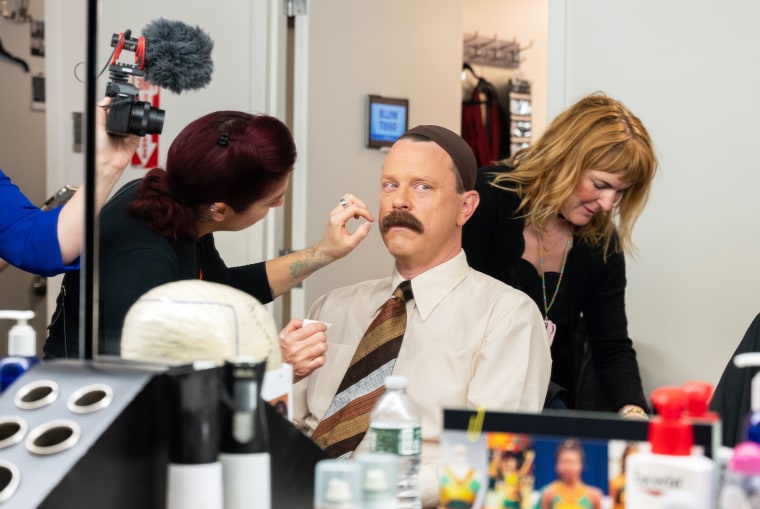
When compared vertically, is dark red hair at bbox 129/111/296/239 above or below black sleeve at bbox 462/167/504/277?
above

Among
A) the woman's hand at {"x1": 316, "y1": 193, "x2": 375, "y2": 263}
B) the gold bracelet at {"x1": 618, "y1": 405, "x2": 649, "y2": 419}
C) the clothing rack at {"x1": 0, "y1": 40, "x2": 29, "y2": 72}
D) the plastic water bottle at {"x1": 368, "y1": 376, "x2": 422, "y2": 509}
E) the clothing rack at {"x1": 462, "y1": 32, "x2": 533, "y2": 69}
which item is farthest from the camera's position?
the clothing rack at {"x1": 462, "y1": 32, "x2": 533, "y2": 69}

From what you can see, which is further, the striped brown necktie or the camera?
the striped brown necktie

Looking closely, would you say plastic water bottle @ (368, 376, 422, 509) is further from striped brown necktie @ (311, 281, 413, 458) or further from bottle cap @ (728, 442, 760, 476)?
striped brown necktie @ (311, 281, 413, 458)

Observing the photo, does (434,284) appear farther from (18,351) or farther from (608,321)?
(18,351)

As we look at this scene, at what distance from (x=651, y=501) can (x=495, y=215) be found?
1373mm

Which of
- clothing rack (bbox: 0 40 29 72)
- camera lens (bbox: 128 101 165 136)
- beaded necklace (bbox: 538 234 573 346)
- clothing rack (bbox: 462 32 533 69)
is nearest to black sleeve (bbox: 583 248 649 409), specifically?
beaded necklace (bbox: 538 234 573 346)

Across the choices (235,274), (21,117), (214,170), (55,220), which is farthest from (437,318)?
(21,117)

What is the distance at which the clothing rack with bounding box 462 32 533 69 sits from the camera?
17.4 feet

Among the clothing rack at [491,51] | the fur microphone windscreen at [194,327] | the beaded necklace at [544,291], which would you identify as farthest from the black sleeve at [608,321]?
the clothing rack at [491,51]

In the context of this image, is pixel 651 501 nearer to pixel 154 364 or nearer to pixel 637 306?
pixel 154 364

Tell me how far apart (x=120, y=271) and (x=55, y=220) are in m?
0.18

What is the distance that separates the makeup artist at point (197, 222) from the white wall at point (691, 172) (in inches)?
38.4

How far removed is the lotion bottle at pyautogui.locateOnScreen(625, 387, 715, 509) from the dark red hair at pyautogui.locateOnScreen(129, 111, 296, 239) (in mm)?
893

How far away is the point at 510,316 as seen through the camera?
173 cm
